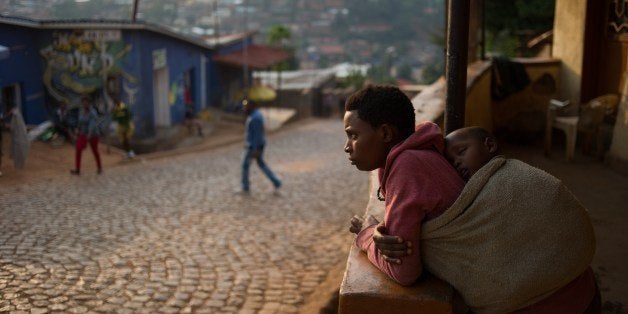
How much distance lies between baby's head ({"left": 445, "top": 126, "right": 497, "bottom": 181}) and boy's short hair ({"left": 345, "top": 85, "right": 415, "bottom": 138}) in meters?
0.21

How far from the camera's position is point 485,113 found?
8203mm

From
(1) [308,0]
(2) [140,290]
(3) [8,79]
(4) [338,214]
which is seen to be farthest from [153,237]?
(1) [308,0]

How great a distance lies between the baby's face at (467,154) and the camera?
8.55 feet

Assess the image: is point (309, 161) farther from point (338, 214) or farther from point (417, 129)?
point (417, 129)

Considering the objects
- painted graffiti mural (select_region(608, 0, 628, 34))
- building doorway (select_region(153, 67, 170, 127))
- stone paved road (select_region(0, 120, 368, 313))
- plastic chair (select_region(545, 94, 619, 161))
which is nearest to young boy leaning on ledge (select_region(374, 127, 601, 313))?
stone paved road (select_region(0, 120, 368, 313))

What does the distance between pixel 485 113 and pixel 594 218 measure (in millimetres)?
2658

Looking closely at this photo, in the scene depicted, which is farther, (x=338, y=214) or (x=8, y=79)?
Answer: (x=8, y=79)

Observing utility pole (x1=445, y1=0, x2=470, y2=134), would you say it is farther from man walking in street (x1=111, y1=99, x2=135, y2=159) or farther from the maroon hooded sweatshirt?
man walking in street (x1=111, y1=99, x2=135, y2=159)

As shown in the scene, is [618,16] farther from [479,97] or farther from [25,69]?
[25,69]

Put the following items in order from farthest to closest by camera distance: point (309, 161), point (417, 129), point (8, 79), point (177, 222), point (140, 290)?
point (8, 79), point (309, 161), point (177, 222), point (140, 290), point (417, 129)

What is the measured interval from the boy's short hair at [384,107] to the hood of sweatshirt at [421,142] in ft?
0.25

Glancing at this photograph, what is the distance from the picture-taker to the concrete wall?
28.5 ft

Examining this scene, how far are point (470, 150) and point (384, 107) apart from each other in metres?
0.38

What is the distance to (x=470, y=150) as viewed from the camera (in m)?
2.62
